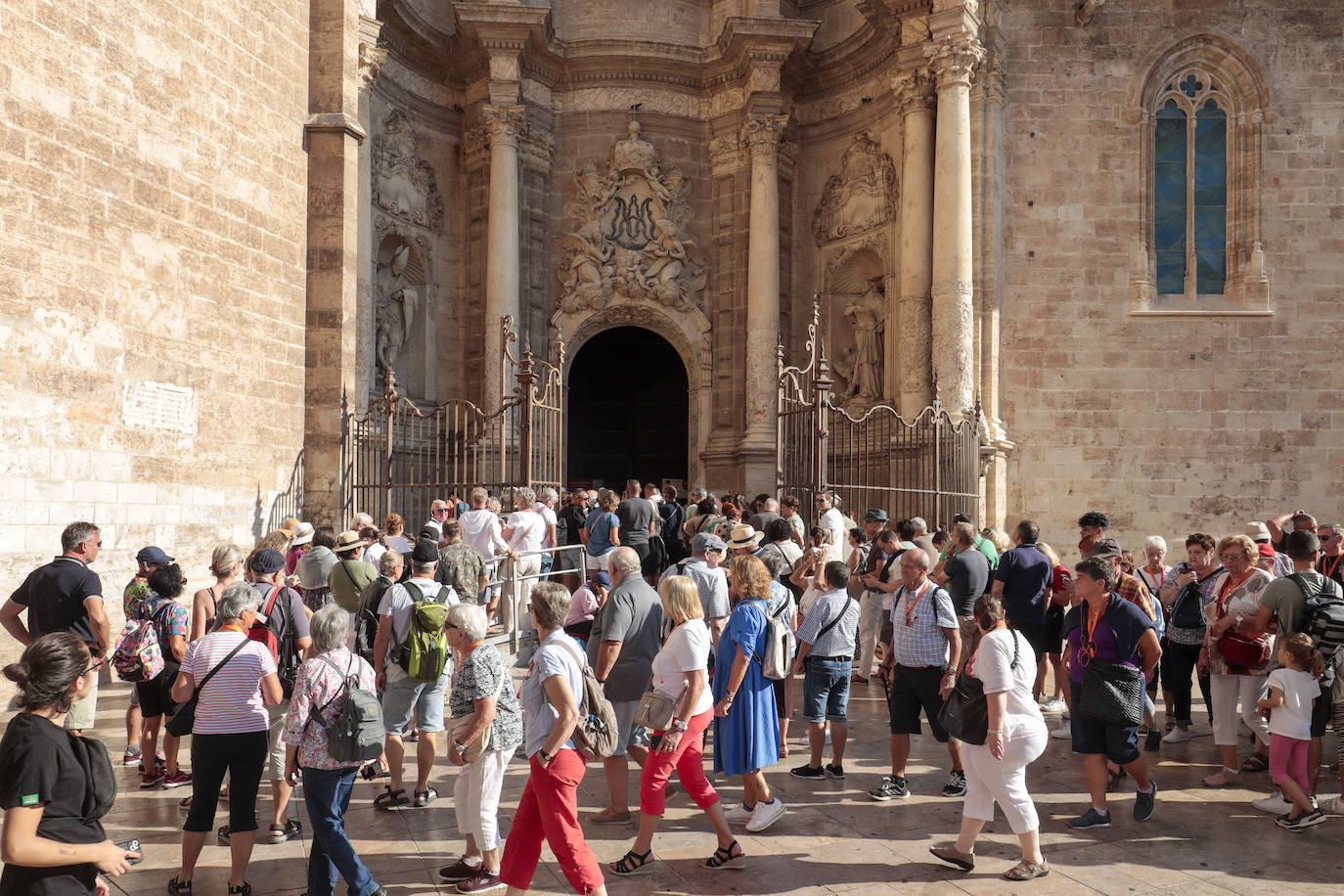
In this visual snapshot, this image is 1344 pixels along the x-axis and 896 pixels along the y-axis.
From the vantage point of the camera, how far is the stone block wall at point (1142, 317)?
16.0 m

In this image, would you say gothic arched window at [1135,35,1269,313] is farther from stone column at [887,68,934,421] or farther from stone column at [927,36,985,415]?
stone column at [887,68,934,421]

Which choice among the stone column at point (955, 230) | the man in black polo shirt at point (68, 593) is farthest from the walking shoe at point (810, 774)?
the stone column at point (955, 230)

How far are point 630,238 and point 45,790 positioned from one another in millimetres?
17442

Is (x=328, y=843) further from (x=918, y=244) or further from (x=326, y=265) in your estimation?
(x=918, y=244)

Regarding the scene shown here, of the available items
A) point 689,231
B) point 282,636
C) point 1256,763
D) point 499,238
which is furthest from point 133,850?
point 689,231

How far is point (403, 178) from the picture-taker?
1830cm

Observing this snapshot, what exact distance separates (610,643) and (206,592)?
2.44 metres

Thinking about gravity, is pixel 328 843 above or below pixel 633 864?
above

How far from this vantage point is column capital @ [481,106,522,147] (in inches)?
731

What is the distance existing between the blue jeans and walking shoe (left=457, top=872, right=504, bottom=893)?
19.0 inches

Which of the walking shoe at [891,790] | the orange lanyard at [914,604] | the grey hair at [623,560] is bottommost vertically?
the walking shoe at [891,790]

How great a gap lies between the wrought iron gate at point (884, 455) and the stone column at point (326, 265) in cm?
535

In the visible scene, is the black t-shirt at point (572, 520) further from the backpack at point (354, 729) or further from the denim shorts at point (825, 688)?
the backpack at point (354, 729)

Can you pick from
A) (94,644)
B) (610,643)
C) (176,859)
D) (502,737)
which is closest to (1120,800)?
(610,643)
